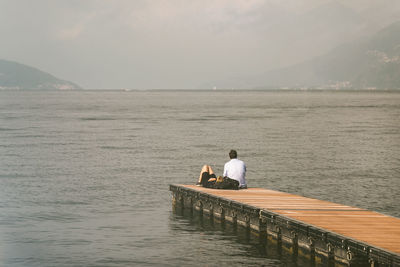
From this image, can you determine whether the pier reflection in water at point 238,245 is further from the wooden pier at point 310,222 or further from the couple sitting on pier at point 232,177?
the couple sitting on pier at point 232,177

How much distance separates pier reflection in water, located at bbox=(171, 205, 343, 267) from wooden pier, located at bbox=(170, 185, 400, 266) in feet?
0.69

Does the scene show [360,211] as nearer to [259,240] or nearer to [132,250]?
[259,240]

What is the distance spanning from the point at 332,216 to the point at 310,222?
1.56m

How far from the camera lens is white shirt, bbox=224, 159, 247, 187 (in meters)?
28.5

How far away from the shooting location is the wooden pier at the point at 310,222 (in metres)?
18.7

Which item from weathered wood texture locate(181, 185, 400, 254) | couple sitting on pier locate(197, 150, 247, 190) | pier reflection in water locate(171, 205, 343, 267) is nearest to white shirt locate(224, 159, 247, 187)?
couple sitting on pier locate(197, 150, 247, 190)

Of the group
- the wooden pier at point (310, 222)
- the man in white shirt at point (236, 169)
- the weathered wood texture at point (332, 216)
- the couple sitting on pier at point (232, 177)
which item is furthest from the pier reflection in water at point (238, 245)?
the man in white shirt at point (236, 169)

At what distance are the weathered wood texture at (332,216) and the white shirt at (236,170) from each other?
62 cm

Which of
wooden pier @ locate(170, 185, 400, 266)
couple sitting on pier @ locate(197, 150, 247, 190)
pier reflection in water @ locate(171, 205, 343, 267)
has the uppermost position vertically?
couple sitting on pier @ locate(197, 150, 247, 190)

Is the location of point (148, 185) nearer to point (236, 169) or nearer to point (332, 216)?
point (236, 169)

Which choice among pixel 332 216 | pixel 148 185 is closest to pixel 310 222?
pixel 332 216

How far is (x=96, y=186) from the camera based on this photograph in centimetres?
3738

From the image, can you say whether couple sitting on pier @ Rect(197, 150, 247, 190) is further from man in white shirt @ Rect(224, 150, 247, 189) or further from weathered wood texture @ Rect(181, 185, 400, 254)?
weathered wood texture @ Rect(181, 185, 400, 254)

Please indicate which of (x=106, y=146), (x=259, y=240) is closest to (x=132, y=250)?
(x=259, y=240)
